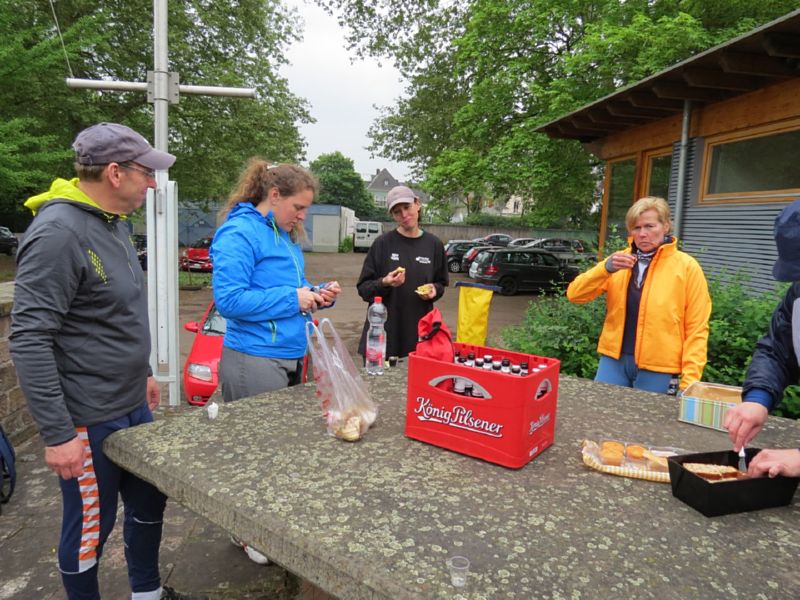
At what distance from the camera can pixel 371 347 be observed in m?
2.94

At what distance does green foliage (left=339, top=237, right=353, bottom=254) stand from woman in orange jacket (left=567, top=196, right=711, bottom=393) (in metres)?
33.2

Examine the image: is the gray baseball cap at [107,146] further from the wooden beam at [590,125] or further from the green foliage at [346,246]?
the green foliage at [346,246]

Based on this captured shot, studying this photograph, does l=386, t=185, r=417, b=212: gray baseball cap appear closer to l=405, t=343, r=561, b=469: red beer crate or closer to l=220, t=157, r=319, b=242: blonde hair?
l=220, t=157, r=319, b=242: blonde hair

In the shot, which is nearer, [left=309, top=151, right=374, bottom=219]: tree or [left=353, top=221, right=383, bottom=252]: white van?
[left=353, top=221, right=383, bottom=252]: white van

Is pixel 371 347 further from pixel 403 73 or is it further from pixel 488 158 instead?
pixel 403 73

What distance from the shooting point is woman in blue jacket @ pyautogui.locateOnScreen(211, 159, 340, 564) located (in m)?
2.31

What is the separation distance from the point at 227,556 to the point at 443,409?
1.83m

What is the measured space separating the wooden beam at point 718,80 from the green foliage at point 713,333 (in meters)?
2.27

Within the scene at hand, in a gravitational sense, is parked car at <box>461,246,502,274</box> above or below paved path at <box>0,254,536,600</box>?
above

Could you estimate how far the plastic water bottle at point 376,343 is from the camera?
2820 millimetres

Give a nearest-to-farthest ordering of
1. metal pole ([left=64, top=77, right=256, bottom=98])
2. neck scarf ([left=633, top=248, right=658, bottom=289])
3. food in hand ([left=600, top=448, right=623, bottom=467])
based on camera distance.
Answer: food in hand ([left=600, top=448, right=623, bottom=467]), neck scarf ([left=633, top=248, right=658, bottom=289]), metal pole ([left=64, top=77, right=256, bottom=98])

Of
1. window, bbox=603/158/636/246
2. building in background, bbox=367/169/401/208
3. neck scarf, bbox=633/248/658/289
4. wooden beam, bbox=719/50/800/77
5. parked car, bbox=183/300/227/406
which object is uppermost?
building in background, bbox=367/169/401/208

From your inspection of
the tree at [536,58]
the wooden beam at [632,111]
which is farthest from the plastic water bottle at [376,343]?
the tree at [536,58]

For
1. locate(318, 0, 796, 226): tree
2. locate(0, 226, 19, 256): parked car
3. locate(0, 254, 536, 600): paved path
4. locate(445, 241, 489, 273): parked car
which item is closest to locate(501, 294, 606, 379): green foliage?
locate(0, 254, 536, 600): paved path
